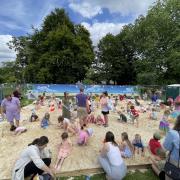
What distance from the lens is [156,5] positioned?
128 ft

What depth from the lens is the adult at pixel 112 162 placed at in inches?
224

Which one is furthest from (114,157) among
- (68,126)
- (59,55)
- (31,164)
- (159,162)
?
(59,55)

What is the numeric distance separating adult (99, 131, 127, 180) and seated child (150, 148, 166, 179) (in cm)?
88

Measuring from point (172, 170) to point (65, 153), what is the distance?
349 centimetres

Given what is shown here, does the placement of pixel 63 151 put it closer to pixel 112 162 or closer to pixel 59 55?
pixel 112 162

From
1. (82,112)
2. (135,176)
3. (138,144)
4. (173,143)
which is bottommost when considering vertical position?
(135,176)

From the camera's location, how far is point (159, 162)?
20.9 ft

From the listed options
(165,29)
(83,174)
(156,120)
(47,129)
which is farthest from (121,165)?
(165,29)

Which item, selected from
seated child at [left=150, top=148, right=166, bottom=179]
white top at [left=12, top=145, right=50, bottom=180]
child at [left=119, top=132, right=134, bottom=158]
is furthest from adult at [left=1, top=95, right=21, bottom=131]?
seated child at [left=150, top=148, right=166, bottom=179]

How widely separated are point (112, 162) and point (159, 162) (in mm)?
1351

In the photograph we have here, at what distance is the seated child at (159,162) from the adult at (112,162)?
0.88 m

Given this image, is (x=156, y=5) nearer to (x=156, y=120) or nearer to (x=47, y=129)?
(x=156, y=120)

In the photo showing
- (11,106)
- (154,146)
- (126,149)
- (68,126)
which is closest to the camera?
(154,146)

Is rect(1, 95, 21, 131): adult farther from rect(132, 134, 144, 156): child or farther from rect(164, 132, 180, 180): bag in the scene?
rect(164, 132, 180, 180): bag
